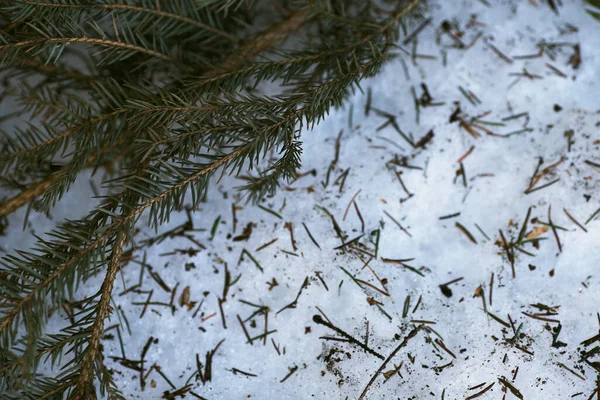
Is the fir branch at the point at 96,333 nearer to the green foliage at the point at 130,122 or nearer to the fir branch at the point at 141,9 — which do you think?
the green foliage at the point at 130,122

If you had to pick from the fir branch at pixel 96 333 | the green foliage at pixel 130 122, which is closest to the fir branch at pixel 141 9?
the green foliage at pixel 130 122

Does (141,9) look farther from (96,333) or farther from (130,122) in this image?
(96,333)

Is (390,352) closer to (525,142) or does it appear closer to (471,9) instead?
(525,142)

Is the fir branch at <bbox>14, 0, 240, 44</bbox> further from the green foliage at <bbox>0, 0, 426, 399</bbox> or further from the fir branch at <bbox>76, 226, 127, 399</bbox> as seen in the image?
the fir branch at <bbox>76, 226, 127, 399</bbox>

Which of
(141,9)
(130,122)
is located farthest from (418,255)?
(141,9)

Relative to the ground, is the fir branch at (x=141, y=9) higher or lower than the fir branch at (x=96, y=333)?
higher

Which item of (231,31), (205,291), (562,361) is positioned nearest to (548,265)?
(562,361)

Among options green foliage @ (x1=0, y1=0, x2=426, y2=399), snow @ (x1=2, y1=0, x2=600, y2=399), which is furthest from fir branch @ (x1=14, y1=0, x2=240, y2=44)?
snow @ (x1=2, y1=0, x2=600, y2=399)
